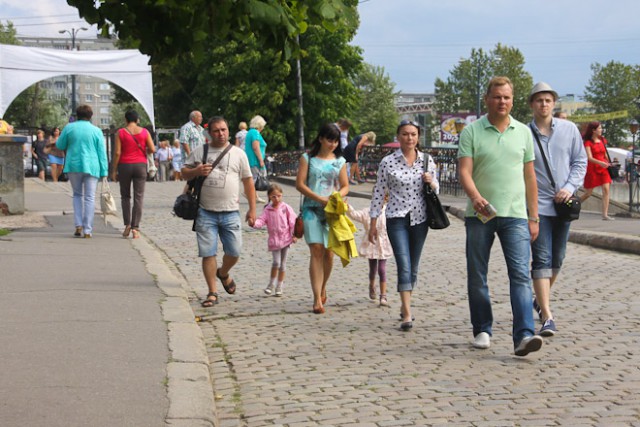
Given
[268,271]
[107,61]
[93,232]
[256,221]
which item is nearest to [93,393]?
[256,221]

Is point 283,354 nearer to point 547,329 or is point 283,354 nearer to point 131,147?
point 547,329

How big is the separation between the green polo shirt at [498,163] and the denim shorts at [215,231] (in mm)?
2937

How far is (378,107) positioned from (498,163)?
10371 cm

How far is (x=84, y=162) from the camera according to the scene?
14.3 metres

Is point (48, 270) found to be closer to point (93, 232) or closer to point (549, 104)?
point (93, 232)

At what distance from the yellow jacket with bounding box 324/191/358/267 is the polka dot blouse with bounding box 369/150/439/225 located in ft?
2.00

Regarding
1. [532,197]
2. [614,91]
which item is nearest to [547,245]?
[532,197]

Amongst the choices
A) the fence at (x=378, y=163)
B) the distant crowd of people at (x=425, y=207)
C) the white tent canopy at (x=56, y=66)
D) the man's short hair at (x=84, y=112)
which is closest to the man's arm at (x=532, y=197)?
the distant crowd of people at (x=425, y=207)

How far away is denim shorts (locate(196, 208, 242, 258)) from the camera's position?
9.60 meters

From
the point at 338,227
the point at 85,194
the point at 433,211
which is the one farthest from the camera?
the point at 85,194

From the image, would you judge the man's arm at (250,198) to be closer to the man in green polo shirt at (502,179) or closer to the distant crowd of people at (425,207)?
the distant crowd of people at (425,207)

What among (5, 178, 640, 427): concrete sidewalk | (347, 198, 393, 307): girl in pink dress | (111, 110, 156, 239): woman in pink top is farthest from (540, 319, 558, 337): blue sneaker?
(111, 110, 156, 239): woman in pink top

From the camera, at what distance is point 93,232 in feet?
50.5

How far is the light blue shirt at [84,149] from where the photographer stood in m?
14.3
